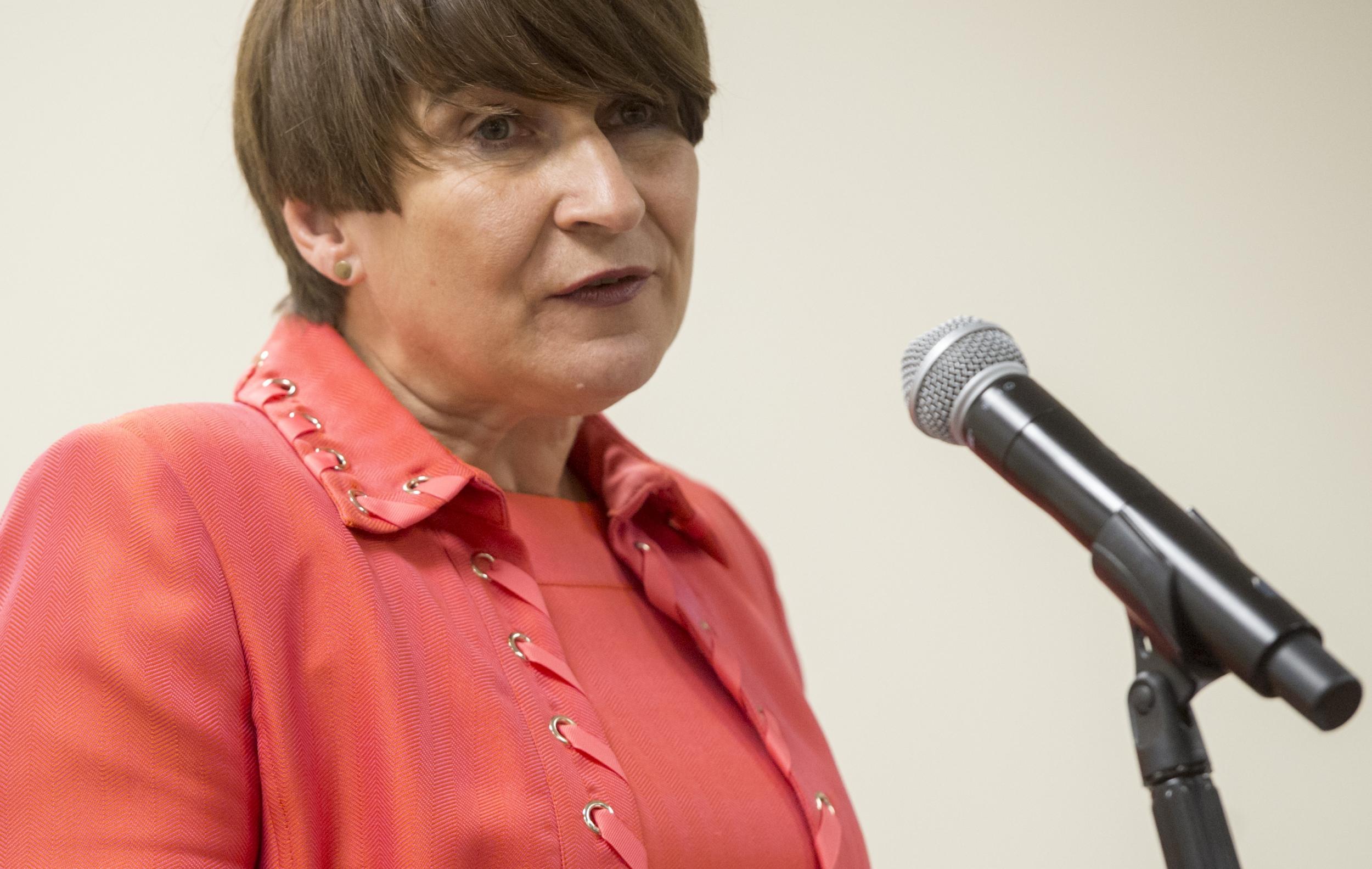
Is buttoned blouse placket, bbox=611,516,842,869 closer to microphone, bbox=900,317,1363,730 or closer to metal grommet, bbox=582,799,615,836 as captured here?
metal grommet, bbox=582,799,615,836

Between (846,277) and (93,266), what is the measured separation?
1.31m

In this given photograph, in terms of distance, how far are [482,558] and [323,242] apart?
35cm

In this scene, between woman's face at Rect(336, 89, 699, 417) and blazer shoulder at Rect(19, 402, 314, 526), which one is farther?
woman's face at Rect(336, 89, 699, 417)

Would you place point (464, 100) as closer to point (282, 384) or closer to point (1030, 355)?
point (282, 384)

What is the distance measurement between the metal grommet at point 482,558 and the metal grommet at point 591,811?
228 millimetres

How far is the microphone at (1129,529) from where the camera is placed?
762 millimetres

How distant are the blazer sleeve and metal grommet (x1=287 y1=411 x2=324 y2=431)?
0.60 feet

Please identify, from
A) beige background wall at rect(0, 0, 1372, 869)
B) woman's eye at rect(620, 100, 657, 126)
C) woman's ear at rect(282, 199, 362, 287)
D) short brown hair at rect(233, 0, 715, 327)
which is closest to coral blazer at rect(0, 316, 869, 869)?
woman's ear at rect(282, 199, 362, 287)

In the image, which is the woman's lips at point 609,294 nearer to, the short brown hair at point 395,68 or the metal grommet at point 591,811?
the short brown hair at point 395,68

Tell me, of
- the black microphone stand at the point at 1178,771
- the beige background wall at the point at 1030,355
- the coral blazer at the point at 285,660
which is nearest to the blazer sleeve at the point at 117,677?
the coral blazer at the point at 285,660

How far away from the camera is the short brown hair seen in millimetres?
1181

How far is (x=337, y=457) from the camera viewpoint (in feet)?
3.92

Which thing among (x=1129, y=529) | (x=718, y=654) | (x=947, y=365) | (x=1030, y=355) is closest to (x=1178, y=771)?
(x=1129, y=529)

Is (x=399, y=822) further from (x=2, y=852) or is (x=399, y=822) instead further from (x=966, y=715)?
(x=966, y=715)
